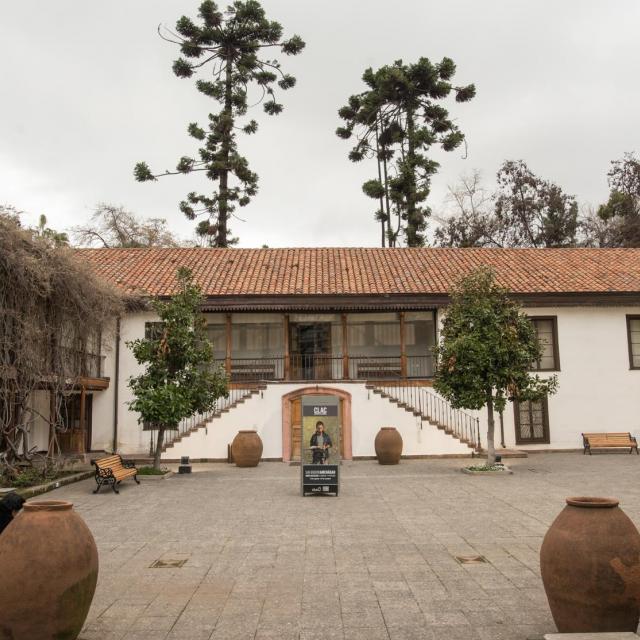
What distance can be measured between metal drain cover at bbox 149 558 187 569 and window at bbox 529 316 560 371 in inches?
651

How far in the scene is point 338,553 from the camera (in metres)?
7.66

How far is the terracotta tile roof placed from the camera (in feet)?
70.8

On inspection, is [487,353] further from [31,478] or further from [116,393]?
[116,393]

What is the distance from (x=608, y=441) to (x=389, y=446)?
7.43 metres

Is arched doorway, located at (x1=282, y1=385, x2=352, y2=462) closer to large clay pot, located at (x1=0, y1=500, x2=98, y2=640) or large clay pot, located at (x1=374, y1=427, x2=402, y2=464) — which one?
large clay pot, located at (x1=374, y1=427, x2=402, y2=464)

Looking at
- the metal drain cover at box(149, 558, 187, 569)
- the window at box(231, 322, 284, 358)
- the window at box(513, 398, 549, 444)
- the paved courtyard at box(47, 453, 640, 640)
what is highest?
the window at box(231, 322, 284, 358)

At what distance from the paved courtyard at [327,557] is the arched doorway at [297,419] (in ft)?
16.8

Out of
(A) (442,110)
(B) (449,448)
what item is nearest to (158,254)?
(B) (449,448)

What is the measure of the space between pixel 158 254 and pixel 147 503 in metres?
15.4

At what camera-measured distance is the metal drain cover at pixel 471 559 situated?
7.15 meters

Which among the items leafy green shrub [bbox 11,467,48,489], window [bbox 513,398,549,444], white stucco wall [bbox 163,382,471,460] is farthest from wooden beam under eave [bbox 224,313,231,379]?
window [bbox 513,398,549,444]

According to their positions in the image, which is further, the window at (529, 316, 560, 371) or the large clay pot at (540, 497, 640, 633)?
the window at (529, 316, 560, 371)

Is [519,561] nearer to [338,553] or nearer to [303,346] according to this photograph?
[338,553]

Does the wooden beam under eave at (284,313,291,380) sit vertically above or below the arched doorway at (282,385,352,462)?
above
